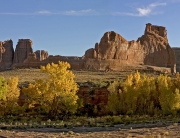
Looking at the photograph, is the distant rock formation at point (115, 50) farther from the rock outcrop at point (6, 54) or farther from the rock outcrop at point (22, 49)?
the rock outcrop at point (6, 54)

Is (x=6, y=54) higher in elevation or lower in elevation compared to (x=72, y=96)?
higher

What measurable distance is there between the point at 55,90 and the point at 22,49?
9708 cm

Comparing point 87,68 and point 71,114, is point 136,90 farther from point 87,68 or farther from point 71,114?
point 87,68

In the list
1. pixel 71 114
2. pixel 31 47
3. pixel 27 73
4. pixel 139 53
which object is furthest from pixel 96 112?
pixel 31 47

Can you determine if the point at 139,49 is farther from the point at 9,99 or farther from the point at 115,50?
the point at 9,99

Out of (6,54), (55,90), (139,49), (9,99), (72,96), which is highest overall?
(6,54)

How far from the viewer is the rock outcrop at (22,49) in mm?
132625

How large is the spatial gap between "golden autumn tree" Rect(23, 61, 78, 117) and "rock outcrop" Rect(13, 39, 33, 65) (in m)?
93.8

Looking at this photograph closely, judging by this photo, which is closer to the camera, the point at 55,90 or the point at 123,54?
the point at 55,90

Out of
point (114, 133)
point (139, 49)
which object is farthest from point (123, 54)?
point (114, 133)

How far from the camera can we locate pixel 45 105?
133ft

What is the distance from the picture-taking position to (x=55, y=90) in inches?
1560

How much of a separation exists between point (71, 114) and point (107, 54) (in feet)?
138

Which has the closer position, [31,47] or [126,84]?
[126,84]
